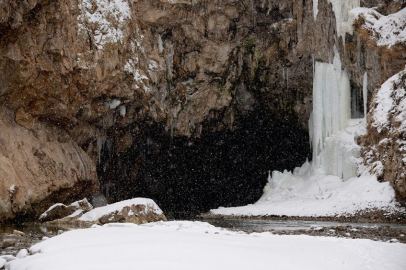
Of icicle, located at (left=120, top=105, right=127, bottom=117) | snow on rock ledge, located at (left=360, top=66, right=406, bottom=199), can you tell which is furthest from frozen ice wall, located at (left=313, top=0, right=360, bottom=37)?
icicle, located at (left=120, top=105, right=127, bottom=117)

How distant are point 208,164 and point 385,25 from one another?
19068 millimetres

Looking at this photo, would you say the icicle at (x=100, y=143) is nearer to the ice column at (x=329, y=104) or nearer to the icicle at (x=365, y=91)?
the ice column at (x=329, y=104)

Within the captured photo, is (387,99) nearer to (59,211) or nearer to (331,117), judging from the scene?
(331,117)

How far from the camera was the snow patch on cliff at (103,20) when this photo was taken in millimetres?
25969

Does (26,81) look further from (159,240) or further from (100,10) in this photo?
(159,240)

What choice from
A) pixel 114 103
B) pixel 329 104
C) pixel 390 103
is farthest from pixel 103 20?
pixel 390 103

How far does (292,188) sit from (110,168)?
558 inches

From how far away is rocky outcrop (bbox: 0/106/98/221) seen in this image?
877 inches

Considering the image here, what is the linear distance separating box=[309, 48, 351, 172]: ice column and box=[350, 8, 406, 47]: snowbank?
4.86 m

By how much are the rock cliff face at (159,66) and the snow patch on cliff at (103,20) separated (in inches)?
2.7

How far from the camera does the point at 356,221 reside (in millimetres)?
22906

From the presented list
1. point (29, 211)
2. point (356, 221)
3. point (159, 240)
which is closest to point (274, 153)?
point (356, 221)

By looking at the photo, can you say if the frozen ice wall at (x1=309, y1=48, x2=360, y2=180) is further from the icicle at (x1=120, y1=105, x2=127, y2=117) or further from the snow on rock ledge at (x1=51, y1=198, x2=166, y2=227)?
the snow on rock ledge at (x1=51, y1=198, x2=166, y2=227)

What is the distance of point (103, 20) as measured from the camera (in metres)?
27.0
